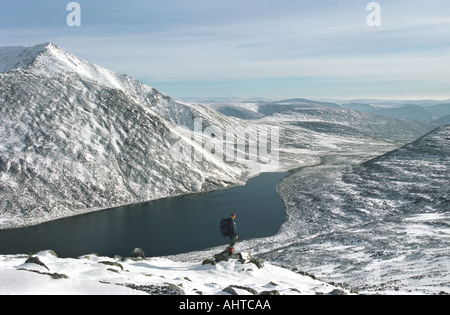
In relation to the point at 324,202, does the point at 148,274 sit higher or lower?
higher

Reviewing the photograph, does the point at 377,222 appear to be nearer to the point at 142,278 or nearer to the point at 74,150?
the point at 142,278

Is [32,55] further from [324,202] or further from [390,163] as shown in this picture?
[390,163]

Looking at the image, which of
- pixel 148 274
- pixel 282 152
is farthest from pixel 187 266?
pixel 282 152

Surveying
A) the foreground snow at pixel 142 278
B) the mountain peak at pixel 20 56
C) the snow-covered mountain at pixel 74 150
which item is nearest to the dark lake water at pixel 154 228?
the snow-covered mountain at pixel 74 150

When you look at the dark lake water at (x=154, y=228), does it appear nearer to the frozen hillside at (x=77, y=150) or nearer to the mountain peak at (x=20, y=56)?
the frozen hillside at (x=77, y=150)
